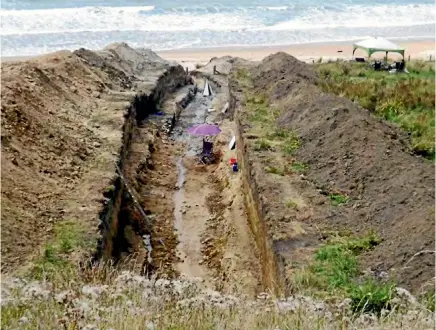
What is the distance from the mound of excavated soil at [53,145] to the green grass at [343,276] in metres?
4.23

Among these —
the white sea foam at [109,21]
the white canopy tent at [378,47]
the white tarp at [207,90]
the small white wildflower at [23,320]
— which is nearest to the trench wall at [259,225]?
the small white wildflower at [23,320]

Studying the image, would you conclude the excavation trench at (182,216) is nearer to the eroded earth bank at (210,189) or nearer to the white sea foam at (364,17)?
the eroded earth bank at (210,189)

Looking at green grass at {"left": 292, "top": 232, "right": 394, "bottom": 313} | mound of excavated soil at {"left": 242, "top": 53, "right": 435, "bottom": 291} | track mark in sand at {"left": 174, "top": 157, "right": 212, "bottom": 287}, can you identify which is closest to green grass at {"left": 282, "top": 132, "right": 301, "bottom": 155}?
mound of excavated soil at {"left": 242, "top": 53, "right": 435, "bottom": 291}

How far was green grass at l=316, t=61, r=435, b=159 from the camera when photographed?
15.7 meters

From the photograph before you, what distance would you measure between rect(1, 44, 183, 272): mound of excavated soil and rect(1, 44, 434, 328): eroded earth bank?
0.15ft

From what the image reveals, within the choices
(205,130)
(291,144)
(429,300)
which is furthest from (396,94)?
(429,300)

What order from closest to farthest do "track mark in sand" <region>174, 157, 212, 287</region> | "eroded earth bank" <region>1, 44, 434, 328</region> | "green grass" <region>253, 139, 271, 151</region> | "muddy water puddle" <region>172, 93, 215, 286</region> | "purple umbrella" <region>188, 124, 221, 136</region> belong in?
"eroded earth bank" <region>1, 44, 434, 328</region>
"track mark in sand" <region>174, 157, 212, 287</region>
"muddy water puddle" <region>172, 93, 215, 286</region>
"green grass" <region>253, 139, 271, 151</region>
"purple umbrella" <region>188, 124, 221, 136</region>

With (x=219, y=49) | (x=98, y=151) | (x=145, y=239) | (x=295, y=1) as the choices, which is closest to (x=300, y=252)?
(x=145, y=239)

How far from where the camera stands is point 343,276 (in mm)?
9164

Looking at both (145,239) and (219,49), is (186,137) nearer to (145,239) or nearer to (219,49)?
(145,239)

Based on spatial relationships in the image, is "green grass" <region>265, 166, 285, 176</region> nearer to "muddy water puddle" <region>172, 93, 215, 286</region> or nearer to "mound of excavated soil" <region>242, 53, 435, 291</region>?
"mound of excavated soil" <region>242, 53, 435, 291</region>

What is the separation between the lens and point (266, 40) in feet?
148

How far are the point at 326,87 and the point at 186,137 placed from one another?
573cm

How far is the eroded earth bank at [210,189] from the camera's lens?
400 inches
